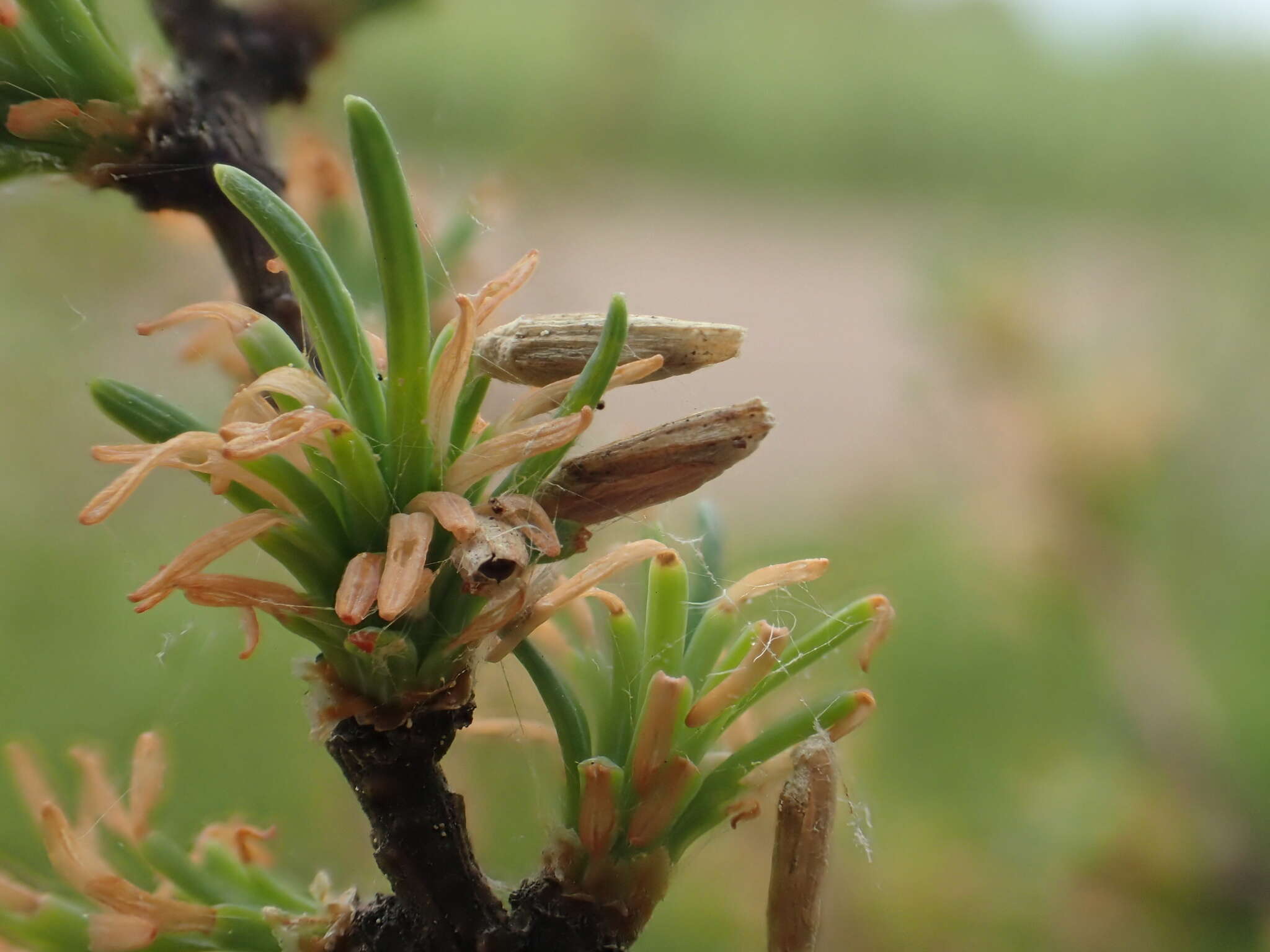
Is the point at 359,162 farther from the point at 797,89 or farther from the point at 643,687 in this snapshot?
the point at 797,89

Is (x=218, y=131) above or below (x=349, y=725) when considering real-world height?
above

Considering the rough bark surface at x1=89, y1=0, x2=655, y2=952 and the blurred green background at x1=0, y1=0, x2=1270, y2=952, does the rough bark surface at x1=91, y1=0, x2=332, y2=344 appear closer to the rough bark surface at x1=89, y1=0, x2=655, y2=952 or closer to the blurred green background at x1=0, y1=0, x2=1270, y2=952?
the rough bark surface at x1=89, y1=0, x2=655, y2=952

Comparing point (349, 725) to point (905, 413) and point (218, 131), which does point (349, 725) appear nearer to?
point (218, 131)

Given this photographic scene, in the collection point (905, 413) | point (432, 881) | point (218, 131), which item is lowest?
point (905, 413)

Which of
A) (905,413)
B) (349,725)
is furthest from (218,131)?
(905,413)

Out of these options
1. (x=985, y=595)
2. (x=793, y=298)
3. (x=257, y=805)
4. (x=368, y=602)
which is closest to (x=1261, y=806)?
(x=985, y=595)

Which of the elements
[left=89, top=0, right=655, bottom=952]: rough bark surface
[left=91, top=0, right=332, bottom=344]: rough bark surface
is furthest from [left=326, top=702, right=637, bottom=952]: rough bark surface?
[left=91, top=0, right=332, bottom=344]: rough bark surface

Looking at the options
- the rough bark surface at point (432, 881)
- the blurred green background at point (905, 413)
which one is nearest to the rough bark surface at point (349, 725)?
the rough bark surface at point (432, 881)

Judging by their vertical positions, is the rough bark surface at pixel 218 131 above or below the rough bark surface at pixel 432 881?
above

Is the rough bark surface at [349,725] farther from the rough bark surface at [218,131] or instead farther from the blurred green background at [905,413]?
the blurred green background at [905,413]
